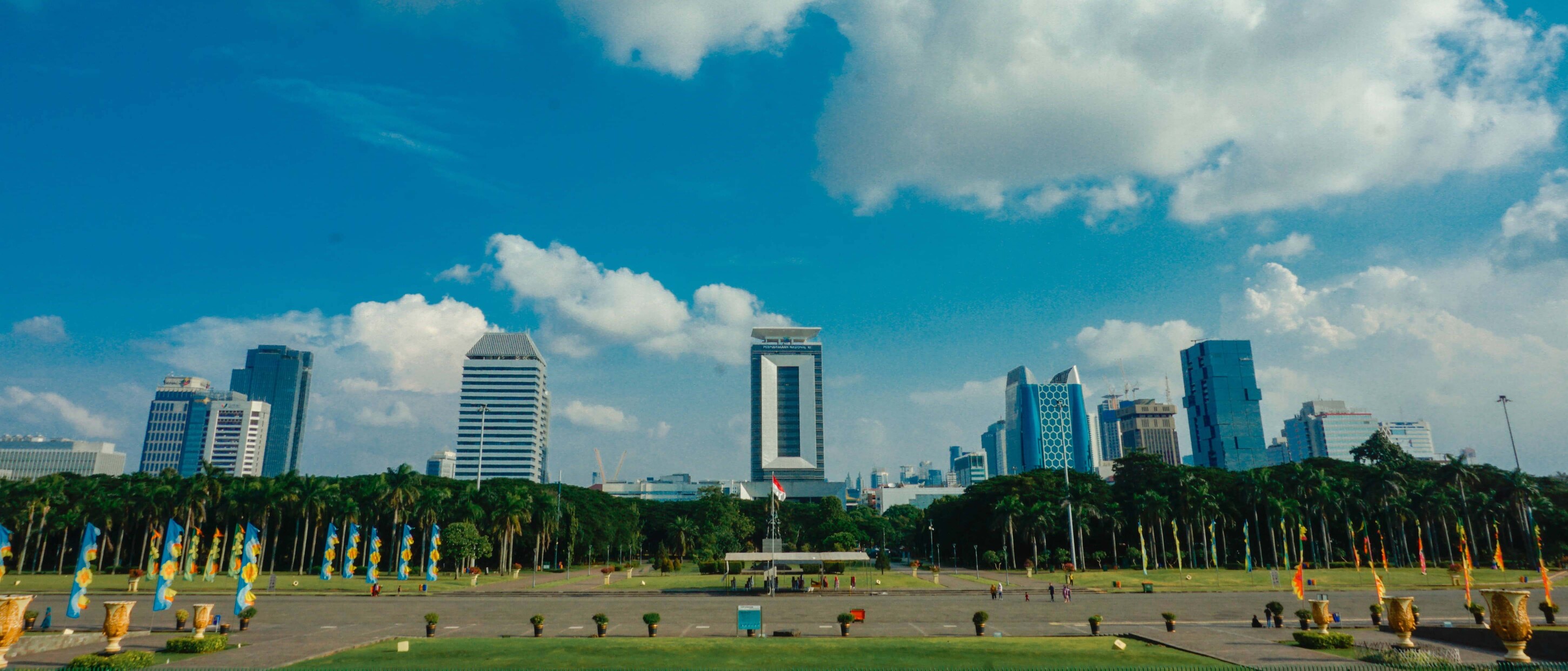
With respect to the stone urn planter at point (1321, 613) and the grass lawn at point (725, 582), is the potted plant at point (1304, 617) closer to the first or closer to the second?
the stone urn planter at point (1321, 613)

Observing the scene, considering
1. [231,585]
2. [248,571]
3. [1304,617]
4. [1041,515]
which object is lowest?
[231,585]

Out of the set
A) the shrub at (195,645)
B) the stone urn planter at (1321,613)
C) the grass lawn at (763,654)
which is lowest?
the grass lawn at (763,654)

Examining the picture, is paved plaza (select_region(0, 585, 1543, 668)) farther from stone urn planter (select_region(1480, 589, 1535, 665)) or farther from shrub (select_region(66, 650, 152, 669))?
stone urn planter (select_region(1480, 589, 1535, 665))

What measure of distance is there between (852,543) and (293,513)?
82.9m

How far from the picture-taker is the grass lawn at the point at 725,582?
79125 mm

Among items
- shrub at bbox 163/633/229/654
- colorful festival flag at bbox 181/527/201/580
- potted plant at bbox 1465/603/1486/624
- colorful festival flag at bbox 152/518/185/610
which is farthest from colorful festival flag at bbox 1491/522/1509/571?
colorful festival flag at bbox 181/527/201/580

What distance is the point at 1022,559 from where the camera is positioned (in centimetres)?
11644

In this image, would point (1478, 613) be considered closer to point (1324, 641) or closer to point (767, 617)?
point (1324, 641)

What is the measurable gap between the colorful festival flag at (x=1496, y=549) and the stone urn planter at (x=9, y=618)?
12102cm

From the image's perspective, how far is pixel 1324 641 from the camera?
35.1 metres

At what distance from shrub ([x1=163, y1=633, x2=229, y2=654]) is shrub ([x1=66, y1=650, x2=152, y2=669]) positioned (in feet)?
8.61

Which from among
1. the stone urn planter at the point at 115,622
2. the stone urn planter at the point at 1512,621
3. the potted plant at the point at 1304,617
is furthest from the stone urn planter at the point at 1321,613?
the stone urn planter at the point at 115,622

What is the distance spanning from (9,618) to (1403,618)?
5577 centimetres

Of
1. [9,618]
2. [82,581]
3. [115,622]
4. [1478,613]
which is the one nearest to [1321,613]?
[1478,613]
